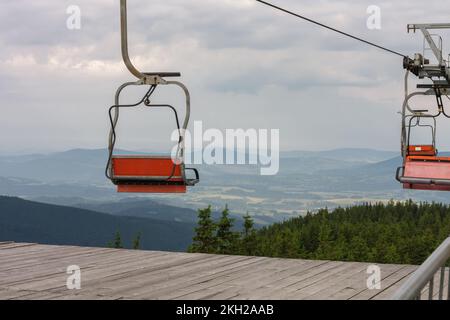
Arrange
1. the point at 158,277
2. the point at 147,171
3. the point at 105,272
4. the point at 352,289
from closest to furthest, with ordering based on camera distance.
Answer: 1. the point at 147,171
2. the point at 352,289
3. the point at 158,277
4. the point at 105,272

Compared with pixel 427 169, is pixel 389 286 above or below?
below

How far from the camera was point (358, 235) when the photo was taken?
99562 millimetres

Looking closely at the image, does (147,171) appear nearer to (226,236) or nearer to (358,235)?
(226,236)

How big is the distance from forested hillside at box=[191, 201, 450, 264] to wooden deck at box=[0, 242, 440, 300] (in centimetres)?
5143

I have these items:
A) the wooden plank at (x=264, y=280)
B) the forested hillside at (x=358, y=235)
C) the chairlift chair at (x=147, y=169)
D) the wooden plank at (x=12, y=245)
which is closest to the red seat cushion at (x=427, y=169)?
the wooden plank at (x=264, y=280)

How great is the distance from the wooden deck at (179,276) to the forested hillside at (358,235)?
51430 mm

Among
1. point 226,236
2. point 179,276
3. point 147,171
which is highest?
point 147,171

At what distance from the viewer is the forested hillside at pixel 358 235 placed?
83.2 meters

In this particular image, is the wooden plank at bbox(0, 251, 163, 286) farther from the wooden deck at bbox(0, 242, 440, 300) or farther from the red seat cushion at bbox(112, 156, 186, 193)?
the red seat cushion at bbox(112, 156, 186, 193)

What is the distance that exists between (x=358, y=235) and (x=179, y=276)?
92.7 metres

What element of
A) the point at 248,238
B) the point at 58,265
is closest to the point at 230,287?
the point at 58,265

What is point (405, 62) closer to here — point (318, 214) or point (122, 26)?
point (122, 26)

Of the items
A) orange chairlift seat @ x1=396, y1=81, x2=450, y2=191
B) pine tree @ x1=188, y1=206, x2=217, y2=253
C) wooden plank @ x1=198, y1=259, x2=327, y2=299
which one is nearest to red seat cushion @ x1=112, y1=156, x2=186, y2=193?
wooden plank @ x1=198, y1=259, x2=327, y2=299
